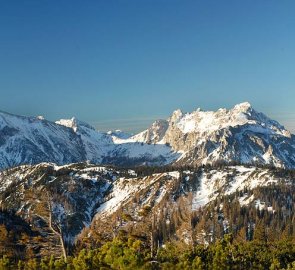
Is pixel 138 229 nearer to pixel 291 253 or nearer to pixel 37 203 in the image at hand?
pixel 37 203

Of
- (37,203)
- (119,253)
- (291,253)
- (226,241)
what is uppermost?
(37,203)

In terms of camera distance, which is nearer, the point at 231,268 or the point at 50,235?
the point at 50,235

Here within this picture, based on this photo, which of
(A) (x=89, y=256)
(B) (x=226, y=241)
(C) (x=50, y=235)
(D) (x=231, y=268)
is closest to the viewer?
(C) (x=50, y=235)

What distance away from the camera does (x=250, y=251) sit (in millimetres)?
131125

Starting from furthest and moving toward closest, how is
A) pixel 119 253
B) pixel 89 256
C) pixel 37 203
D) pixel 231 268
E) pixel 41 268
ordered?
pixel 231 268, pixel 41 268, pixel 89 256, pixel 119 253, pixel 37 203

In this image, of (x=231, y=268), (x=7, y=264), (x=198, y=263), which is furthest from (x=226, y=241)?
(x=7, y=264)

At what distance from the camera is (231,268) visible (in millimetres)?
100250

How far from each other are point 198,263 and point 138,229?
1575 cm

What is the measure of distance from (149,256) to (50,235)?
1721cm

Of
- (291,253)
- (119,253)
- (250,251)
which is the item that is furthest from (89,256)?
(291,253)

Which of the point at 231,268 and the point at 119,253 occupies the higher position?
the point at 119,253

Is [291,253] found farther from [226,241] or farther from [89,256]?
[89,256]

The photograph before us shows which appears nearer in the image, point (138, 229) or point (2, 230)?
point (2, 230)

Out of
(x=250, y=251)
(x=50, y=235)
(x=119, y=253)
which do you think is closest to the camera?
(x=50, y=235)
